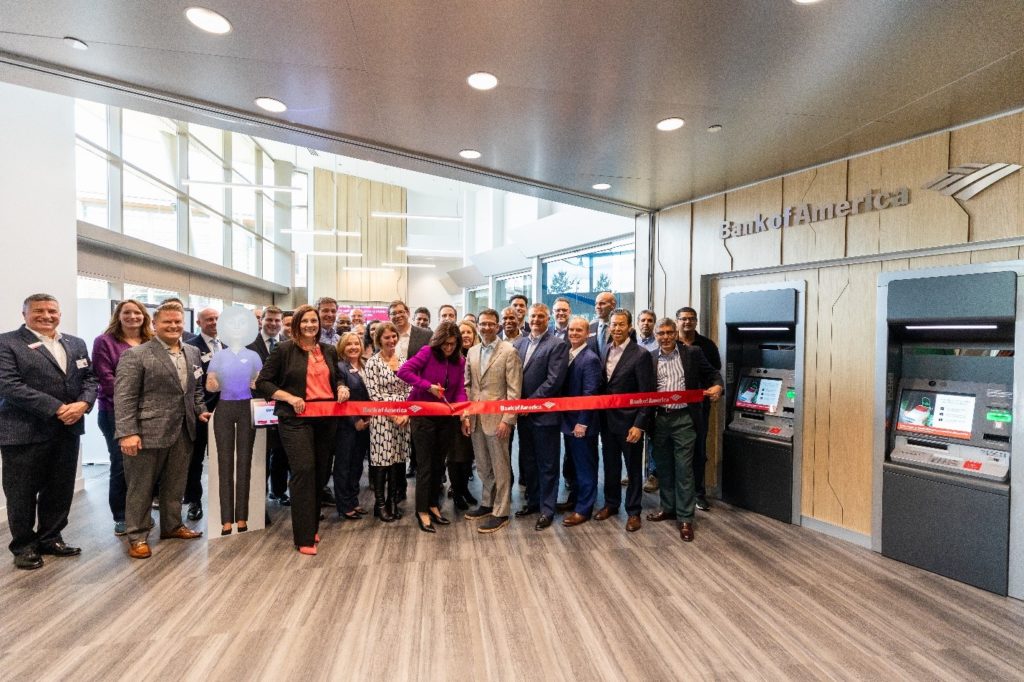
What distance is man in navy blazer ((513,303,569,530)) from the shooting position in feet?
13.1

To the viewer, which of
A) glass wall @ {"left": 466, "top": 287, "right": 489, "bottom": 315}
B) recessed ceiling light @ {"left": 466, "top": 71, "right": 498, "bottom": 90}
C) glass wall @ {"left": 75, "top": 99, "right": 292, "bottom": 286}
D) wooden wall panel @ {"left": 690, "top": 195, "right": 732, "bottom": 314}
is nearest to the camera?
recessed ceiling light @ {"left": 466, "top": 71, "right": 498, "bottom": 90}

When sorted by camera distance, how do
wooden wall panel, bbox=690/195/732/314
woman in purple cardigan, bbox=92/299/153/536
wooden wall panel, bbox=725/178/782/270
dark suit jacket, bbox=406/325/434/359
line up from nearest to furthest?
woman in purple cardigan, bbox=92/299/153/536, wooden wall panel, bbox=725/178/782/270, dark suit jacket, bbox=406/325/434/359, wooden wall panel, bbox=690/195/732/314

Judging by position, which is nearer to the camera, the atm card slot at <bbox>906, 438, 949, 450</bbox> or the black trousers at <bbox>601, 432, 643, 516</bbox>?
the atm card slot at <bbox>906, 438, 949, 450</bbox>

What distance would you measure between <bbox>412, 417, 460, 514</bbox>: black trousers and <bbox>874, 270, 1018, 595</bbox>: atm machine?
3.22m

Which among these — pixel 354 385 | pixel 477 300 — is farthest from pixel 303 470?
pixel 477 300

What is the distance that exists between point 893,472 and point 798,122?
2.50 metres

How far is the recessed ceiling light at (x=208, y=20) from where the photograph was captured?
2.23m

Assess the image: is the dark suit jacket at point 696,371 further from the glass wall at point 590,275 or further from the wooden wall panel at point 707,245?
the glass wall at point 590,275

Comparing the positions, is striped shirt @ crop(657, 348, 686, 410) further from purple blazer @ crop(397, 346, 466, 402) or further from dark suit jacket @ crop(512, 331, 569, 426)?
purple blazer @ crop(397, 346, 466, 402)

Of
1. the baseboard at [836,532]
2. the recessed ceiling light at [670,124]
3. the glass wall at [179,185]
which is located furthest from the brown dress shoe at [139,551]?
the baseboard at [836,532]

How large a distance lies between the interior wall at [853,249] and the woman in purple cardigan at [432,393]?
2636 mm

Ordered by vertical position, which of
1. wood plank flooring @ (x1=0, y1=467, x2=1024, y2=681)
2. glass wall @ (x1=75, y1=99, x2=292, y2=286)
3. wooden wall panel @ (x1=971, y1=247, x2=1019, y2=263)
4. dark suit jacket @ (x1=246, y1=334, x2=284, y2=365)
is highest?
glass wall @ (x1=75, y1=99, x2=292, y2=286)

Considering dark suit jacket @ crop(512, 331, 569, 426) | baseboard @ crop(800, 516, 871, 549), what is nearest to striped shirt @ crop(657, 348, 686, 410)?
dark suit jacket @ crop(512, 331, 569, 426)

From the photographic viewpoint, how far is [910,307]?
11.1ft
